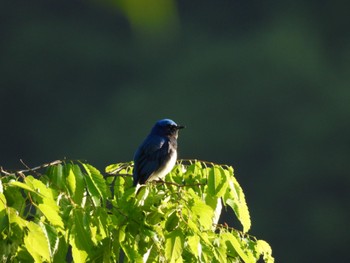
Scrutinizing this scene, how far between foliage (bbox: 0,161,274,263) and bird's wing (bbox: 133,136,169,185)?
65 centimetres

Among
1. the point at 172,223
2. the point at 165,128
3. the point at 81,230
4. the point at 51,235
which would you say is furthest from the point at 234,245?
the point at 165,128

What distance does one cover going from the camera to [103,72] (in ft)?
103

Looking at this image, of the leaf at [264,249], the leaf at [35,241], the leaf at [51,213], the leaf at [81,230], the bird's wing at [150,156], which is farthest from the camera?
the bird's wing at [150,156]

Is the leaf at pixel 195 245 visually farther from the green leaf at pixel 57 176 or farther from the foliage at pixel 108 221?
the green leaf at pixel 57 176

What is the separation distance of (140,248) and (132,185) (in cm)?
84

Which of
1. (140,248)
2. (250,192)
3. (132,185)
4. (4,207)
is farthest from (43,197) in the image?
(250,192)

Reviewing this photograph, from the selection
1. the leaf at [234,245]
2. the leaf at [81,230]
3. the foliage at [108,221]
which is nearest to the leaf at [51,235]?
the foliage at [108,221]

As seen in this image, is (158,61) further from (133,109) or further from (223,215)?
(223,215)

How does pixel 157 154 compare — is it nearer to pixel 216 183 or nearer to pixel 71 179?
pixel 216 183

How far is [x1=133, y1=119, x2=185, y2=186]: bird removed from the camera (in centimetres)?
502

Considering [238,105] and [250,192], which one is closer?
[250,192]

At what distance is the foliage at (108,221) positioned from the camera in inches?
137

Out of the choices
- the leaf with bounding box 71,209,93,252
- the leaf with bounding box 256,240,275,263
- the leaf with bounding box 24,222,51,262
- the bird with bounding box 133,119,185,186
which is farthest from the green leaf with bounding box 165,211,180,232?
the bird with bounding box 133,119,185,186

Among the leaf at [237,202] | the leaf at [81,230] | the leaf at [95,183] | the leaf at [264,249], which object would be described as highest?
the leaf at [95,183]
